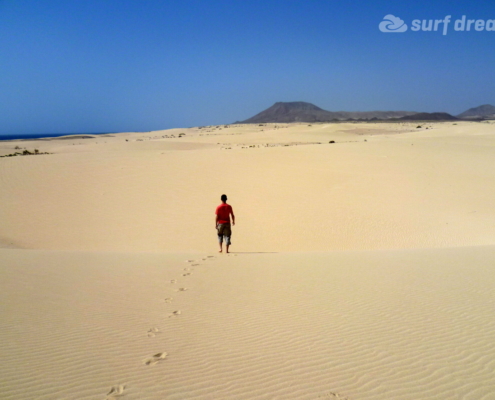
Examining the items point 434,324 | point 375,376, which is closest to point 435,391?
point 375,376

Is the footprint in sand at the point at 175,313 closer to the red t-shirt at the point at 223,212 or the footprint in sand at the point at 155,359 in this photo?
the footprint in sand at the point at 155,359

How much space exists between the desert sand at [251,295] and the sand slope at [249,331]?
0.02 meters

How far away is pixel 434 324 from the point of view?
176 inches

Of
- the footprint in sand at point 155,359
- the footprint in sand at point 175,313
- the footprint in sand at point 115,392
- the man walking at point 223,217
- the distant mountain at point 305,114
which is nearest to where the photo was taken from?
the footprint in sand at point 115,392

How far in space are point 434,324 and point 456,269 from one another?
10.1ft

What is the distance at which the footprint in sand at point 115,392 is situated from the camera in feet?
9.96

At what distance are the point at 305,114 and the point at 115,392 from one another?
573ft

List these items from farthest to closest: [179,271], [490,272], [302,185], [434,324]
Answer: [302,185], [179,271], [490,272], [434,324]

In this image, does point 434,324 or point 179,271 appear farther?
point 179,271

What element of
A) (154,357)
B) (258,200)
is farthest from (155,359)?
(258,200)

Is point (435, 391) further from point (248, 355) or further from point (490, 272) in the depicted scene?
point (490, 272)

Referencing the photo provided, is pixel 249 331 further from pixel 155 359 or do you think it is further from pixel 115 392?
pixel 115 392

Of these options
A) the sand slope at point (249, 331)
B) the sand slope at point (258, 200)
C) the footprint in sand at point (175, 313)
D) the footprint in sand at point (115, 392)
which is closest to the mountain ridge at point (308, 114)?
the sand slope at point (258, 200)

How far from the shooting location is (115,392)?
3.09 m
